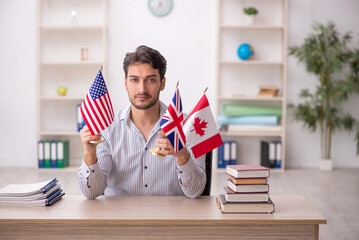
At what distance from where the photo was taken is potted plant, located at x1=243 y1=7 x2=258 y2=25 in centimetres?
571

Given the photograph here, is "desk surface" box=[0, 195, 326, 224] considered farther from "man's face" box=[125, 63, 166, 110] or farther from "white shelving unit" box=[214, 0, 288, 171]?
"white shelving unit" box=[214, 0, 288, 171]

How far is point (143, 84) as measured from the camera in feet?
7.11

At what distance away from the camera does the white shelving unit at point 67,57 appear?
233 inches

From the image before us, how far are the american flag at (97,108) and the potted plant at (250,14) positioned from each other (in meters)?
4.10

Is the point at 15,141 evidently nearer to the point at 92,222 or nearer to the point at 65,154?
the point at 65,154

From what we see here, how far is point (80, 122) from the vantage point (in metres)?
5.79

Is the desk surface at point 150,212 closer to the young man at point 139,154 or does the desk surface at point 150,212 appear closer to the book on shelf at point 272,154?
the young man at point 139,154

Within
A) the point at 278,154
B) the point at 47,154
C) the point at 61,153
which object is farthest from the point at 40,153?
the point at 278,154

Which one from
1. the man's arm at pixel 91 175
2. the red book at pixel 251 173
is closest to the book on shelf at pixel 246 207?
the red book at pixel 251 173

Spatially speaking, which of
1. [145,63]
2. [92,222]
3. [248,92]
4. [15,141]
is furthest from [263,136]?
[92,222]

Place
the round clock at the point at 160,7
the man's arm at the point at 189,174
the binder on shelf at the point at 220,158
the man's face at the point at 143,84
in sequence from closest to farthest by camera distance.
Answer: the man's arm at the point at 189,174, the man's face at the point at 143,84, the binder on shelf at the point at 220,158, the round clock at the point at 160,7

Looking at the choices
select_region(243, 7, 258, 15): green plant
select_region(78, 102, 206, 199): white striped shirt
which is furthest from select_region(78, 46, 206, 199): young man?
select_region(243, 7, 258, 15): green plant

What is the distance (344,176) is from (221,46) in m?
2.28

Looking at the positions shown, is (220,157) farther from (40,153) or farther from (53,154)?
(40,153)
